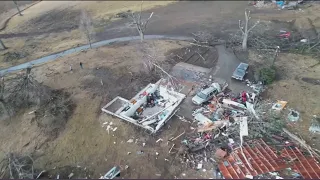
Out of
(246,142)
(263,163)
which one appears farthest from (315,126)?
(263,163)

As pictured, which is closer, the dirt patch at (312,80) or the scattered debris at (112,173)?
the scattered debris at (112,173)

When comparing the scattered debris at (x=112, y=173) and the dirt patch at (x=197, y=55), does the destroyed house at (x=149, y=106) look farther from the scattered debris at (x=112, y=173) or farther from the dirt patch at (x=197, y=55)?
the dirt patch at (x=197, y=55)

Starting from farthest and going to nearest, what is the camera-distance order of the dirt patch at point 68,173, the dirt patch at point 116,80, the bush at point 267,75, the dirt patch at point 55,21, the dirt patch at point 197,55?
the dirt patch at point 55,21 → the dirt patch at point 197,55 → the dirt patch at point 116,80 → the bush at point 267,75 → the dirt patch at point 68,173

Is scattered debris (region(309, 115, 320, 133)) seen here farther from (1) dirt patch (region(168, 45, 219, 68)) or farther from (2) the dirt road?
(2) the dirt road

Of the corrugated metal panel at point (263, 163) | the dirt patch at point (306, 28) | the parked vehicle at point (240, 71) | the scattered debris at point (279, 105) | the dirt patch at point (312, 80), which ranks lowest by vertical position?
the corrugated metal panel at point (263, 163)

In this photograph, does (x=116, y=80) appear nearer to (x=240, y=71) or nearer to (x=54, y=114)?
(x=54, y=114)

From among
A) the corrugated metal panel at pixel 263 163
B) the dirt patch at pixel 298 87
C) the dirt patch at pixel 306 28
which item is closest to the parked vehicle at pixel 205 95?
the dirt patch at pixel 298 87
